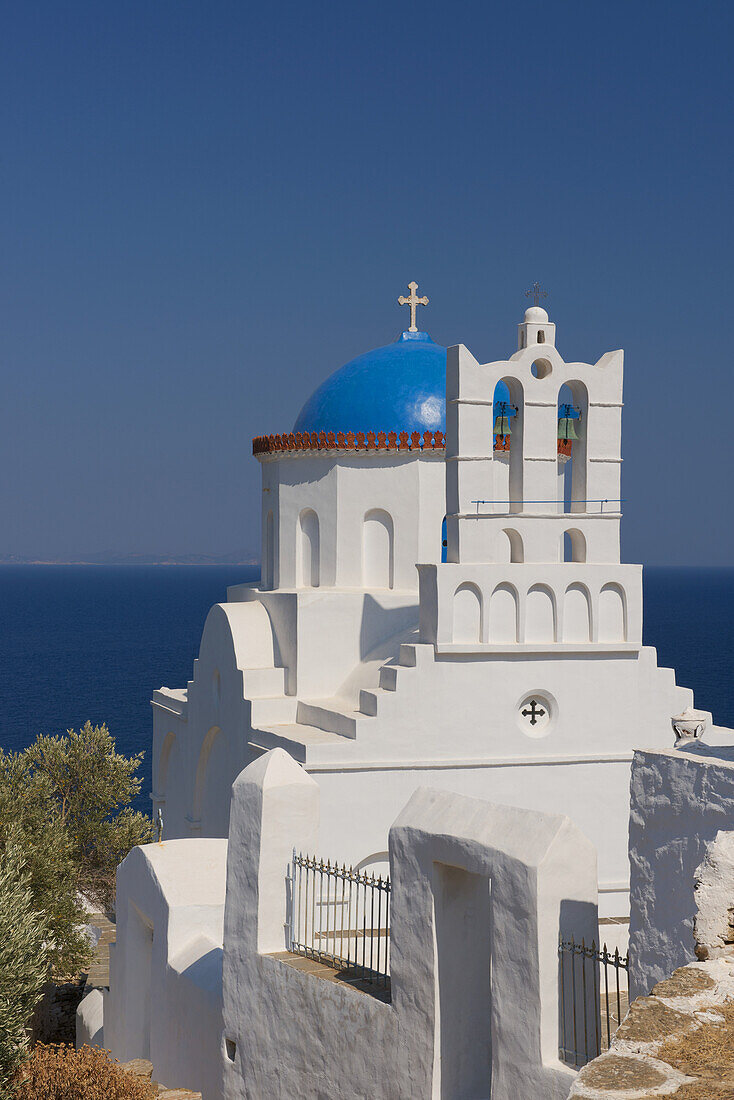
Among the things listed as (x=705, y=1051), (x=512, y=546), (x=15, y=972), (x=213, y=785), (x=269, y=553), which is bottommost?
(x=15, y=972)

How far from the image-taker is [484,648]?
14.9 meters

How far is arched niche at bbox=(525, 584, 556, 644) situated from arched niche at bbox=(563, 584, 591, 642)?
19cm

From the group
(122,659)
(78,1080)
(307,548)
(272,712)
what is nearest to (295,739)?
(272,712)

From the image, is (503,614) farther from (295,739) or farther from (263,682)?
(263,682)

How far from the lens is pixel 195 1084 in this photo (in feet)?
37.9

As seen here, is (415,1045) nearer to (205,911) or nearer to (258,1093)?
(258,1093)

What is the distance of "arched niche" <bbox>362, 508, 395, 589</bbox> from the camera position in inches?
707

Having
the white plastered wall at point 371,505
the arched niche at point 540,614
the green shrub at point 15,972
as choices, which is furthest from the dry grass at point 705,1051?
the white plastered wall at point 371,505

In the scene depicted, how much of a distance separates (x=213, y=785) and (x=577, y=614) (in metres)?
6.42

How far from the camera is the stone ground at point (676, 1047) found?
13.1 ft

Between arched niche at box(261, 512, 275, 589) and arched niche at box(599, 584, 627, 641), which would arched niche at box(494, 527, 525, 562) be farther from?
arched niche at box(261, 512, 275, 589)

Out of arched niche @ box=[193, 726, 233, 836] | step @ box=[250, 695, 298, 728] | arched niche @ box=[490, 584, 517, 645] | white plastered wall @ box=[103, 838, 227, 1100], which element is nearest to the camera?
white plastered wall @ box=[103, 838, 227, 1100]

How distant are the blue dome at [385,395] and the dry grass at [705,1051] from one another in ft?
45.8

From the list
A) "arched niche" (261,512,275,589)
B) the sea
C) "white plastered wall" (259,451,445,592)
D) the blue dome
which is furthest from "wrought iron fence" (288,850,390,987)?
"arched niche" (261,512,275,589)
